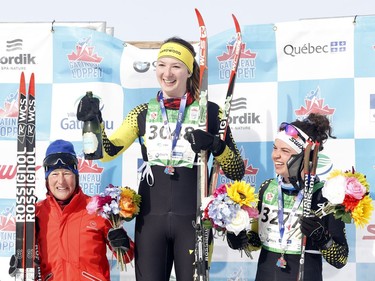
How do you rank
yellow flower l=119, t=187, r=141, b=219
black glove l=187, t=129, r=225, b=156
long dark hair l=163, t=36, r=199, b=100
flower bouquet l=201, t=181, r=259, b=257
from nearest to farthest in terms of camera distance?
1. flower bouquet l=201, t=181, r=259, b=257
2. black glove l=187, t=129, r=225, b=156
3. yellow flower l=119, t=187, r=141, b=219
4. long dark hair l=163, t=36, r=199, b=100

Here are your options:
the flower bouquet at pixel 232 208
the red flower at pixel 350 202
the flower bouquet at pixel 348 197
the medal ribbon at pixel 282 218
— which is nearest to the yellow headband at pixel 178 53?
the flower bouquet at pixel 232 208

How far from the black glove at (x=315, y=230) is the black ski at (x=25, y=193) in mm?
1725

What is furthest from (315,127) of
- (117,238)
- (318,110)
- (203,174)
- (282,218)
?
(117,238)

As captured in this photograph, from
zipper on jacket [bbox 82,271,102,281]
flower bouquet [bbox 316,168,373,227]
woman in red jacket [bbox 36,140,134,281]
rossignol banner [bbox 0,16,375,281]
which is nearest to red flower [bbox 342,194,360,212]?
flower bouquet [bbox 316,168,373,227]

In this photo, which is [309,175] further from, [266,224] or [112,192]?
[112,192]

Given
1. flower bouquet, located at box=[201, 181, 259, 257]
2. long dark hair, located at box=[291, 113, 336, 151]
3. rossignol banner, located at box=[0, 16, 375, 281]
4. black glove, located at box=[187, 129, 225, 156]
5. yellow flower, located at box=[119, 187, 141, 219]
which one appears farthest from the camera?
rossignol banner, located at box=[0, 16, 375, 281]

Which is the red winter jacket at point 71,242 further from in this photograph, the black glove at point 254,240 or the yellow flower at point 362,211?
the yellow flower at point 362,211

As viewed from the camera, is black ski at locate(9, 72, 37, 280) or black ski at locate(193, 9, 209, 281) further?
black ski at locate(9, 72, 37, 280)

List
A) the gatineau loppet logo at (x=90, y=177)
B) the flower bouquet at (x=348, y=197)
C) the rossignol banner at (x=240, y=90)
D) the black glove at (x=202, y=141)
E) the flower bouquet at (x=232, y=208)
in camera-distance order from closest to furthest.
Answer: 1. the flower bouquet at (x=348, y=197)
2. the flower bouquet at (x=232, y=208)
3. the black glove at (x=202, y=141)
4. the rossignol banner at (x=240, y=90)
5. the gatineau loppet logo at (x=90, y=177)

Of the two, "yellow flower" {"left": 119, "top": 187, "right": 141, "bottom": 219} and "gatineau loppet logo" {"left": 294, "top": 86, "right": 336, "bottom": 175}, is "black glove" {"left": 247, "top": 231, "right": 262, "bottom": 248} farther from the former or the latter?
"gatineau loppet logo" {"left": 294, "top": 86, "right": 336, "bottom": 175}

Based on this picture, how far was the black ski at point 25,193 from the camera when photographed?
14.9 ft

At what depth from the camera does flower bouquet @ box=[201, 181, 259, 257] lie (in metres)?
4.12

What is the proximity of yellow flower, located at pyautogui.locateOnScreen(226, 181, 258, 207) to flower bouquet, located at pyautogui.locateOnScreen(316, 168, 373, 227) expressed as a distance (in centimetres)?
42

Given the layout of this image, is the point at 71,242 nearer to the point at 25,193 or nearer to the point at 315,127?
the point at 25,193
